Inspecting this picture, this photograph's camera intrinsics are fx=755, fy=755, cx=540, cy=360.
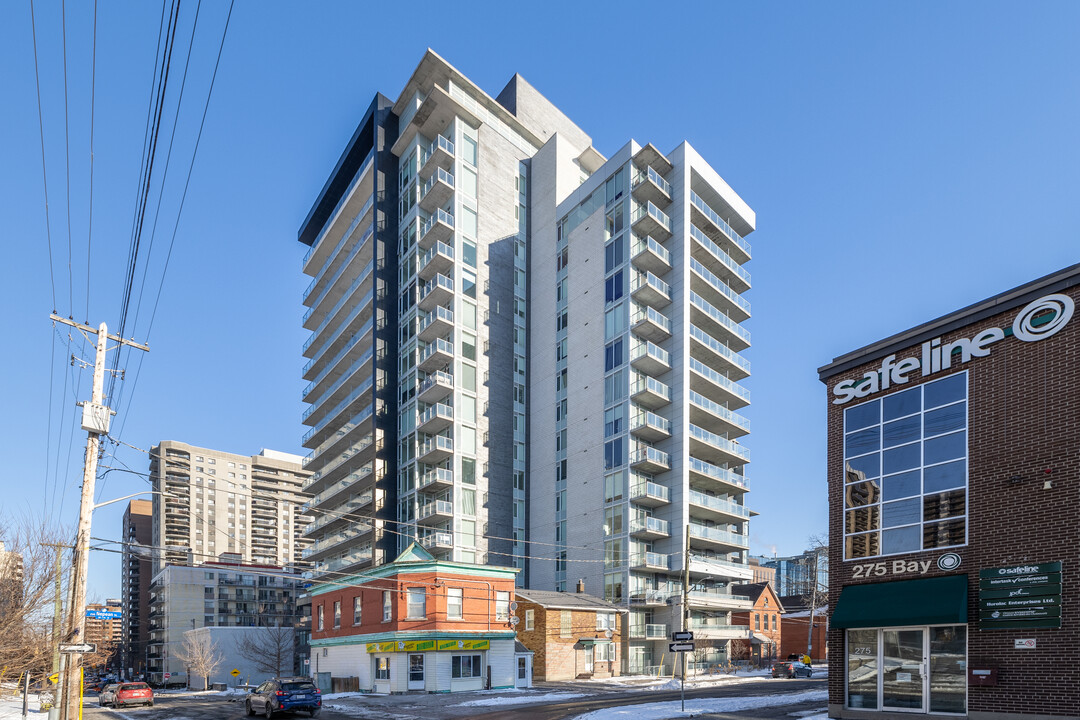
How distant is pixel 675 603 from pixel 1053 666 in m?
41.9

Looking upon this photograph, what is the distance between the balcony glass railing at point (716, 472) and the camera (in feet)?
203

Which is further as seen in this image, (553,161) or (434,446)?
(553,161)

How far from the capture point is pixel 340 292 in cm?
8794

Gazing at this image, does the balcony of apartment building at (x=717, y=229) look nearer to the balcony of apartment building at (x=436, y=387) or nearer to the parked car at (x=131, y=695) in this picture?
the balcony of apartment building at (x=436, y=387)

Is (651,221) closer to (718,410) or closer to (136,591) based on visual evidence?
(718,410)

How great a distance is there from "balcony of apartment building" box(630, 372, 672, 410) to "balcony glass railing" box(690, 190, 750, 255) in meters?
17.4

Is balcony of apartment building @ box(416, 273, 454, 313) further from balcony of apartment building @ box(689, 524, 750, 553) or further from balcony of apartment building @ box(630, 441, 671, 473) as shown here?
balcony of apartment building @ box(689, 524, 750, 553)

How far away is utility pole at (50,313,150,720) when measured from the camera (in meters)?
19.4

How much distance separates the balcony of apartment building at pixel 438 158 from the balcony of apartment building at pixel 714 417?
102 feet

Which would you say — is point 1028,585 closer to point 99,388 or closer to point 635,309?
point 99,388

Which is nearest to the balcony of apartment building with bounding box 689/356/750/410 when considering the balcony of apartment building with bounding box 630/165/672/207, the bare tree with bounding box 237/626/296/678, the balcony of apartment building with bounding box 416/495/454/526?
the balcony of apartment building with bounding box 630/165/672/207

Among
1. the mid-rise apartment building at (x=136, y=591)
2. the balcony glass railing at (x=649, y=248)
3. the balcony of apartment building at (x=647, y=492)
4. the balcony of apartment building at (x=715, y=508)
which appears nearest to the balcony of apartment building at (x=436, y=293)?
the balcony glass railing at (x=649, y=248)

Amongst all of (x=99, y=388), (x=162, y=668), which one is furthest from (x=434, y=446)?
(x=162, y=668)

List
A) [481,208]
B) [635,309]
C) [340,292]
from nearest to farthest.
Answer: [635,309]
[481,208]
[340,292]
